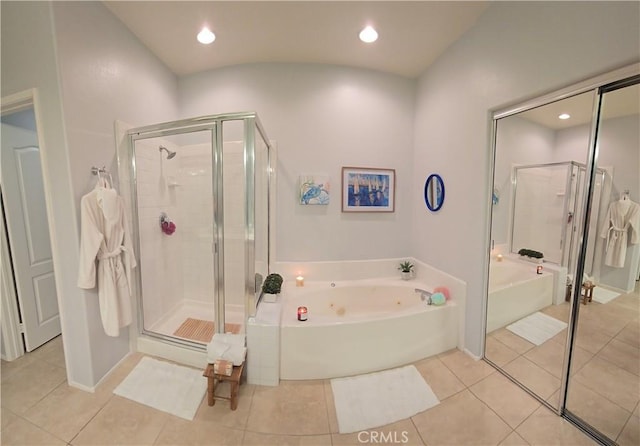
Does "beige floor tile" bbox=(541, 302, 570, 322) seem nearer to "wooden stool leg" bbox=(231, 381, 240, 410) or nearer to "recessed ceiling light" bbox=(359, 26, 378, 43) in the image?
"wooden stool leg" bbox=(231, 381, 240, 410)

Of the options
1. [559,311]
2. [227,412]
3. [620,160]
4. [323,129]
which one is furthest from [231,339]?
[620,160]

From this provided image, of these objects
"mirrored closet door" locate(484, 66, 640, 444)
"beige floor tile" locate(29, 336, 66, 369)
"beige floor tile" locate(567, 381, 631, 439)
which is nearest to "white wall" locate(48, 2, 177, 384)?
"beige floor tile" locate(29, 336, 66, 369)

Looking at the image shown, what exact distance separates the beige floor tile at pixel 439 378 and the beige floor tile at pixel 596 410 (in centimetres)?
62

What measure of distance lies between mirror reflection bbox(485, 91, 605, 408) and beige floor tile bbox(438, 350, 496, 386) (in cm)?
12

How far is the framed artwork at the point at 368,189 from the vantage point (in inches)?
102

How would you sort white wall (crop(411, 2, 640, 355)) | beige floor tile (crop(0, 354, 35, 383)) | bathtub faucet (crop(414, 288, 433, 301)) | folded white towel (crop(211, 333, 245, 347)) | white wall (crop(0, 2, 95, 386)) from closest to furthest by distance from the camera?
1. white wall (crop(411, 2, 640, 355))
2. white wall (crop(0, 2, 95, 386))
3. folded white towel (crop(211, 333, 245, 347))
4. beige floor tile (crop(0, 354, 35, 383))
5. bathtub faucet (crop(414, 288, 433, 301))

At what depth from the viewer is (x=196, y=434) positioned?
133 centimetres

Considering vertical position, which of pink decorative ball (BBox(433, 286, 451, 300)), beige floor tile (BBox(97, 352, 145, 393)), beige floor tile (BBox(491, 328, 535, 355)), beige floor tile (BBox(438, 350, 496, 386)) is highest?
pink decorative ball (BBox(433, 286, 451, 300))

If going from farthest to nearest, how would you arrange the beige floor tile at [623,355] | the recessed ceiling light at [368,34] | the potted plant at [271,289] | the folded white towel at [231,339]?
the potted plant at [271,289] < the recessed ceiling light at [368,34] < the folded white towel at [231,339] < the beige floor tile at [623,355]

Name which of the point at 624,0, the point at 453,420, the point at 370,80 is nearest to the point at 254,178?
the point at 370,80

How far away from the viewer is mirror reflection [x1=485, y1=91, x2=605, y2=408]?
1445 mm

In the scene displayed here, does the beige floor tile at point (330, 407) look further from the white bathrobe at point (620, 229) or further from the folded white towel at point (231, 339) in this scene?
the white bathrobe at point (620, 229)

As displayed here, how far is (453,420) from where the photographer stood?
1.42 m

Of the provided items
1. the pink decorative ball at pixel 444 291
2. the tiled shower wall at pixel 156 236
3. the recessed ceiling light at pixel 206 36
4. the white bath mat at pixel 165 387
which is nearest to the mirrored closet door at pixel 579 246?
the pink decorative ball at pixel 444 291
